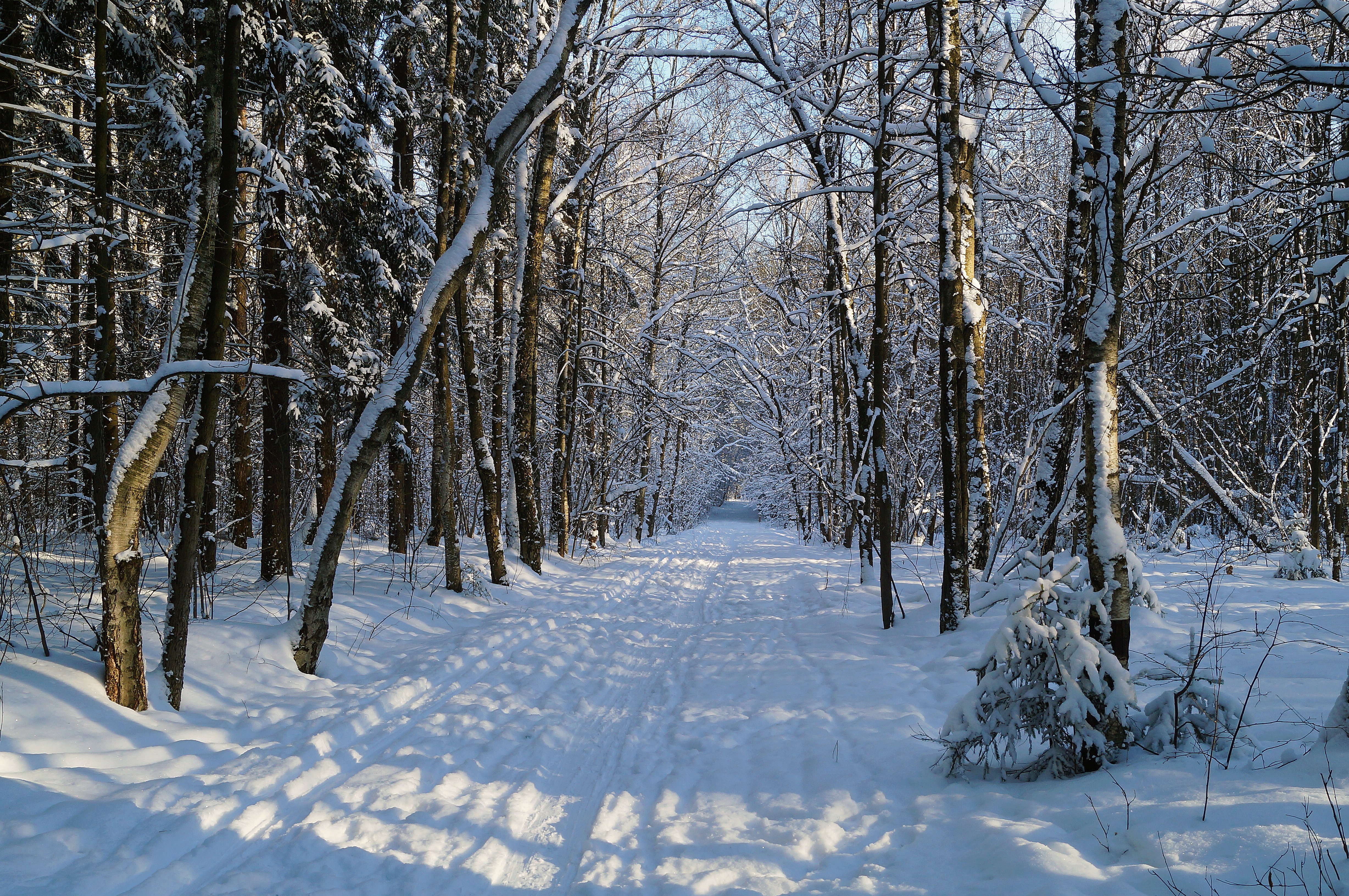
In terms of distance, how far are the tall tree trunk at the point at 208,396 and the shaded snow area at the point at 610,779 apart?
1.48ft

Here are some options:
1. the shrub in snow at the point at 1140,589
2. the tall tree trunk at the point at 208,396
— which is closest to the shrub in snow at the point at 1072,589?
the shrub in snow at the point at 1140,589

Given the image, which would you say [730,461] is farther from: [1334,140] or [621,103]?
[1334,140]

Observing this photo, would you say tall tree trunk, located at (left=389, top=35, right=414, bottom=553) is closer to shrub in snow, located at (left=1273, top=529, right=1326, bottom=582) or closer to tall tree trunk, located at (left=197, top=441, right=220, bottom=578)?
tall tree trunk, located at (left=197, top=441, right=220, bottom=578)

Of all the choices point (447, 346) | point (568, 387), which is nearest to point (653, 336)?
point (568, 387)

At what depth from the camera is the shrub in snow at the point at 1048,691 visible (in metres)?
3.53

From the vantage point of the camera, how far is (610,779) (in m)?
4.43

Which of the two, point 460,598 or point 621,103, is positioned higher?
point 621,103

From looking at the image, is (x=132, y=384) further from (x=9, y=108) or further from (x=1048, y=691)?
(x=1048, y=691)

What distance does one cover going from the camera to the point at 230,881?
3.11 m

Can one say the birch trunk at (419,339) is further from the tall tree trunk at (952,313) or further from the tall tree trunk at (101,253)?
the tall tree trunk at (952,313)

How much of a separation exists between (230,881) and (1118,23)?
6.90 m

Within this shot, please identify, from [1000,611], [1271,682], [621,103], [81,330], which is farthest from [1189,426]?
[81,330]

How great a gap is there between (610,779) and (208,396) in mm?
4276

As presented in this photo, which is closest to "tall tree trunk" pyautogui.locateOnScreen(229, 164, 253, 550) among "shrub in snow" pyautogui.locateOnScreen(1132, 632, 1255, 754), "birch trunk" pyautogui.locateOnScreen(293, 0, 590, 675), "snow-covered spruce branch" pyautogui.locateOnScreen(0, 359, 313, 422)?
"birch trunk" pyautogui.locateOnScreen(293, 0, 590, 675)
